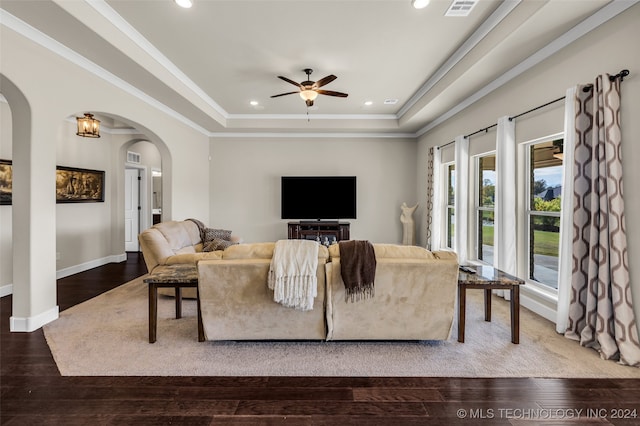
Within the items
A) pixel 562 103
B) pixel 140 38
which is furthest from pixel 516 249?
pixel 140 38

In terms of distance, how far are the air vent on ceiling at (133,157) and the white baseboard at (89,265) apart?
2244mm

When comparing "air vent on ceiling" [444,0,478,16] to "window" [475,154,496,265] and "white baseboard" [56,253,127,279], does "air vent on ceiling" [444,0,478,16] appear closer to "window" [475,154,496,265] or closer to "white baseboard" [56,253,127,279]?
"window" [475,154,496,265]

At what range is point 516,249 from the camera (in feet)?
12.1

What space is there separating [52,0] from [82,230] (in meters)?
4.21

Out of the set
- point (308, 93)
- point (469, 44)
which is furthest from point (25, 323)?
point (469, 44)

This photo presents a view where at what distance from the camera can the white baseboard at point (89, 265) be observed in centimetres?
492

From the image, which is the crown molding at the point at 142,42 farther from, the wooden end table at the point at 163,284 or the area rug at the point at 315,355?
the area rug at the point at 315,355

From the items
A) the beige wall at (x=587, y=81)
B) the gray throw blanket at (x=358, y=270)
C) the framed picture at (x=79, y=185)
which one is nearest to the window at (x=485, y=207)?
the beige wall at (x=587, y=81)

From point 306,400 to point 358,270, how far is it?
0.96 m

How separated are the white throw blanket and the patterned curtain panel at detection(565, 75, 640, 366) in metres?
2.37

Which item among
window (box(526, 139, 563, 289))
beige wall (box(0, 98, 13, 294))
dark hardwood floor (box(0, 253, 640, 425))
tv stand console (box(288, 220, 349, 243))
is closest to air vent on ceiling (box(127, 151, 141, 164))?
beige wall (box(0, 98, 13, 294))

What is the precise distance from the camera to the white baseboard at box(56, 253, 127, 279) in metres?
4.92

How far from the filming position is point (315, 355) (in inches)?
96.6

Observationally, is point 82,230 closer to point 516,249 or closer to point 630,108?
point 516,249
